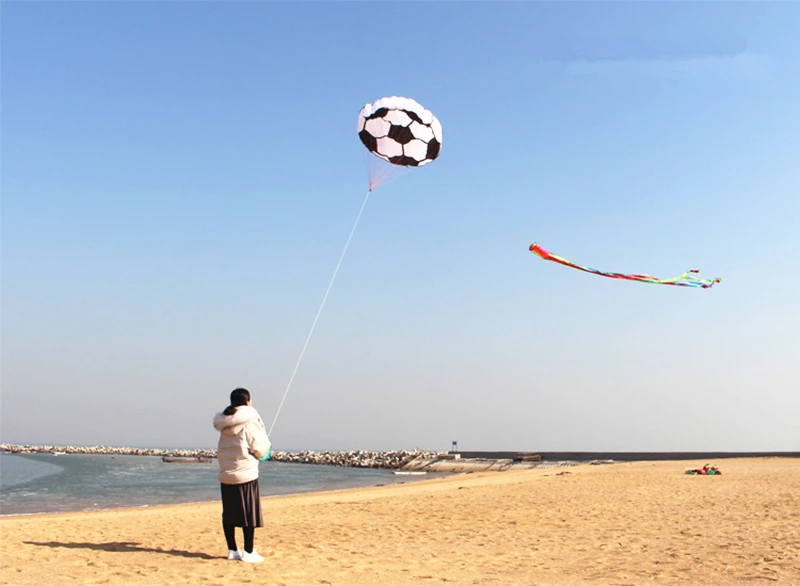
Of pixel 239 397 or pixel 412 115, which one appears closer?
pixel 239 397

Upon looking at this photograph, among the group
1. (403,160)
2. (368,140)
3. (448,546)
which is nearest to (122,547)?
(448,546)

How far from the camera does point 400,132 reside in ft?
40.7

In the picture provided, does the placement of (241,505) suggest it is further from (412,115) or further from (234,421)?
(412,115)

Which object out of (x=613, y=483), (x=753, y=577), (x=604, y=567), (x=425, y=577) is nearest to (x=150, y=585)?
(x=425, y=577)

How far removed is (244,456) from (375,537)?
304 cm

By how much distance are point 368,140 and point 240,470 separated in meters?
7.84

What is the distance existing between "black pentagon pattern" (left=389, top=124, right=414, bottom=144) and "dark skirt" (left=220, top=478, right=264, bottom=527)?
7.65 metres

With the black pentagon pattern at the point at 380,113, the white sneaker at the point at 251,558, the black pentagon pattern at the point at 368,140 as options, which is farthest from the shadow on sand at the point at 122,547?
the black pentagon pattern at the point at 380,113

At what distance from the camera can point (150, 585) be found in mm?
5758

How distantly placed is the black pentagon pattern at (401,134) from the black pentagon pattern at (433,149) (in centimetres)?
49

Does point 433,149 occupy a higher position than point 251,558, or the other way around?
point 433,149

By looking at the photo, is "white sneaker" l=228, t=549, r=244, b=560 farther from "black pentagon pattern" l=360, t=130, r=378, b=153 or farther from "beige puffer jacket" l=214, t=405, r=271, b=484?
"black pentagon pattern" l=360, t=130, r=378, b=153

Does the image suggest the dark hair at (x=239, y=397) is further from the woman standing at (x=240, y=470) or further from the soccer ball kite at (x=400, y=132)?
the soccer ball kite at (x=400, y=132)

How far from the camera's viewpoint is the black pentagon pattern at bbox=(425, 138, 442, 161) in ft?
41.8
